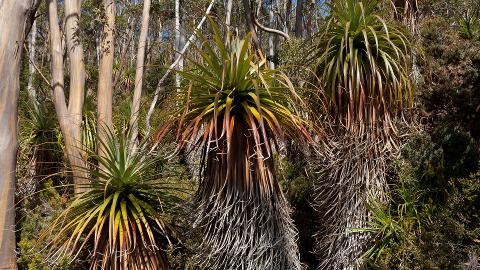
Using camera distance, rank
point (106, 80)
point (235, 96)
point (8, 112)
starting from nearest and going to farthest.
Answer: point (235, 96)
point (8, 112)
point (106, 80)

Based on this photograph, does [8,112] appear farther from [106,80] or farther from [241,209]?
[241,209]

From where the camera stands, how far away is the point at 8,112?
6125 millimetres

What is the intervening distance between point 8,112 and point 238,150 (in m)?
3.08

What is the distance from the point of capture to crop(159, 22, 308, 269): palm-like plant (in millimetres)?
4793

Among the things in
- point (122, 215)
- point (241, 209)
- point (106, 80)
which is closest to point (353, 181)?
point (241, 209)

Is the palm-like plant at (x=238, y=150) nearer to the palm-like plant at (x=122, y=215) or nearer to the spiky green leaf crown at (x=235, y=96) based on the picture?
the spiky green leaf crown at (x=235, y=96)

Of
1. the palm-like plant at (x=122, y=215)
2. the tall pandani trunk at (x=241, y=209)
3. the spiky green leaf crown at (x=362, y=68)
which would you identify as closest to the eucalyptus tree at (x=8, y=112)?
the palm-like plant at (x=122, y=215)

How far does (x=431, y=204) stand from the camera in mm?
6312

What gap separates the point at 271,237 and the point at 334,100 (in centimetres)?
215

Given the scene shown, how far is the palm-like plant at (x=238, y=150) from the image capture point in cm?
479

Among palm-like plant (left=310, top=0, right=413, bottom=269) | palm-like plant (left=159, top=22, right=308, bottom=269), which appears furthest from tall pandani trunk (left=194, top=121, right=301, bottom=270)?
palm-like plant (left=310, top=0, right=413, bottom=269)

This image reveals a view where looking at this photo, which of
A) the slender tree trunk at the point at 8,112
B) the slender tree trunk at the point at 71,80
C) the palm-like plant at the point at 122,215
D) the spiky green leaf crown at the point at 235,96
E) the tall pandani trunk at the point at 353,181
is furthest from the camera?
the slender tree trunk at the point at 71,80

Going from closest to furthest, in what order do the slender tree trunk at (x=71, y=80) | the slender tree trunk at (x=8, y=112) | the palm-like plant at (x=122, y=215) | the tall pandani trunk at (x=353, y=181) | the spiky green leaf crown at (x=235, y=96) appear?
the spiky green leaf crown at (x=235, y=96)
the palm-like plant at (x=122, y=215)
the slender tree trunk at (x=8, y=112)
the tall pandani trunk at (x=353, y=181)
the slender tree trunk at (x=71, y=80)

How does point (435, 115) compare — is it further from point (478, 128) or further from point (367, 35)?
point (367, 35)
